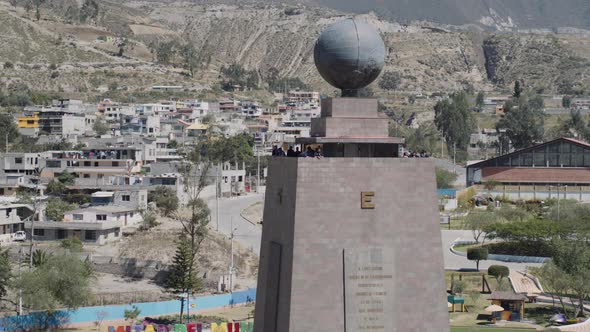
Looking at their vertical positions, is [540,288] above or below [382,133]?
below

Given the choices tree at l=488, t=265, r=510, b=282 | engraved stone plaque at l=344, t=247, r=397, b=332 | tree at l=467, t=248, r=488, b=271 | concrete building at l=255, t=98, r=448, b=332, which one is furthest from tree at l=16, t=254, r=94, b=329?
engraved stone plaque at l=344, t=247, r=397, b=332

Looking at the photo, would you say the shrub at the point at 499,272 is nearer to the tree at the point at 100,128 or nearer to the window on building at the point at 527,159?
the window on building at the point at 527,159

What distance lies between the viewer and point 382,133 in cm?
2478

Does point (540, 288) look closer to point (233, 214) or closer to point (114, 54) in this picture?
point (233, 214)

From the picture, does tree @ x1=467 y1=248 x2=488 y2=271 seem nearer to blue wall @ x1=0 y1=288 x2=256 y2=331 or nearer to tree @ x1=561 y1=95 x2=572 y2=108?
blue wall @ x1=0 y1=288 x2=256 y2=331

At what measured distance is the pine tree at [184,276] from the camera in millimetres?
57906

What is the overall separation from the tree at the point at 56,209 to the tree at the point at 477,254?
1097 inches

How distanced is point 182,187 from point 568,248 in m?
43.0

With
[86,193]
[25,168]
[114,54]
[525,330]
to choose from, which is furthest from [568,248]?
[114,54]

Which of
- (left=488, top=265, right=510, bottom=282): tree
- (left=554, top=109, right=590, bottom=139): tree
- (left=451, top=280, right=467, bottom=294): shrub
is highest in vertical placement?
(left=554, top=109, right=590, bottom=139): tree

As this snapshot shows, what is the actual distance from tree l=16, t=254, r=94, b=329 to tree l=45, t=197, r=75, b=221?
2519cm

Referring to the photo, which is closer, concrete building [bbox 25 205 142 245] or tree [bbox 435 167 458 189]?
concrete building [bbox 25 205 142 245]

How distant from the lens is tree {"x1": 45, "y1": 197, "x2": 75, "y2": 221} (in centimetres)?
7644

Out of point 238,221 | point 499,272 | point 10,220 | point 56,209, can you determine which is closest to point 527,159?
point 238,221
